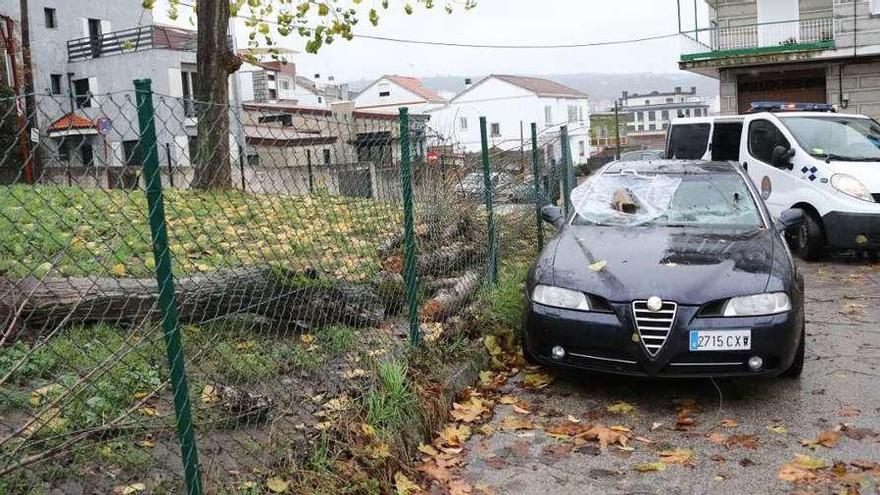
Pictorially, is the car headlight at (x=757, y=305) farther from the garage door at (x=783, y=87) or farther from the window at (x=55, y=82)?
the window at (x=55, y=82)

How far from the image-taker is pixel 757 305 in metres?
4.66

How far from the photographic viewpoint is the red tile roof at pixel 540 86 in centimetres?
6552

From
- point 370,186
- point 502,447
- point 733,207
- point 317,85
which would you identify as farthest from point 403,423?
point 317,85

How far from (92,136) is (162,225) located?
4.09ft

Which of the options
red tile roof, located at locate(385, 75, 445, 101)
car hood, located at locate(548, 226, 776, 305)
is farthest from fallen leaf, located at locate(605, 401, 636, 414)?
red tile roof, located at locate(385, 75, 445, 101)

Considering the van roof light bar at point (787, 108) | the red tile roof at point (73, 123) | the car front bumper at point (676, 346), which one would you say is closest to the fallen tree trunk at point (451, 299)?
the car front bumper at point (676, 346)

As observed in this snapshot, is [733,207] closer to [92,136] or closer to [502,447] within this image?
[502,447]

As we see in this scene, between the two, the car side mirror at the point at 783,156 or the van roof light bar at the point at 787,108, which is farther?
the van roof light bar at the point at 787,108

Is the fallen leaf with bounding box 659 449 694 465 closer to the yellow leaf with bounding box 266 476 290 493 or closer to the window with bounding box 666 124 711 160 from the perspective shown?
the yellow leaf with bounding box 266 476 290 493

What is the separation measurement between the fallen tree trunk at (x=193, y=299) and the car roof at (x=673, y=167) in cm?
298

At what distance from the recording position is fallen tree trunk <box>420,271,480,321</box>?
5832 mm

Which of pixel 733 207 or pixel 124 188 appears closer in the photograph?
pixel 124 188

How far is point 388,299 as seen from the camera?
5844 mm

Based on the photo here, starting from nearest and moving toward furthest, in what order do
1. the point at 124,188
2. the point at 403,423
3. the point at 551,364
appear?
the point at 124,188
the point at 403,423
the point at 551,364
